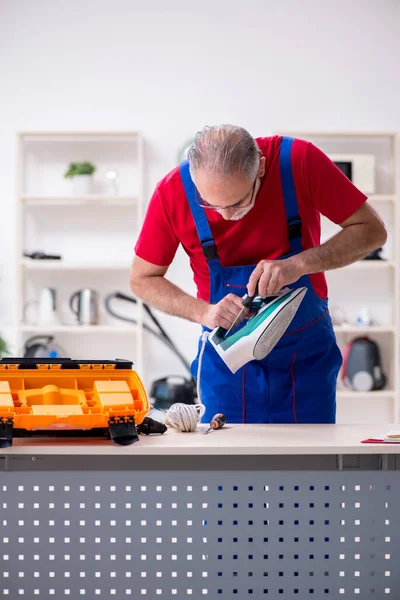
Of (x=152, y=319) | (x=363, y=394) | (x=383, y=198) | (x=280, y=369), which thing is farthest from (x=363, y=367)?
(x=280, y=369)

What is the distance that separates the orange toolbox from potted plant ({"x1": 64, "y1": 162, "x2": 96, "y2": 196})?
317 cm

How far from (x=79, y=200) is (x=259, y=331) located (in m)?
3.22

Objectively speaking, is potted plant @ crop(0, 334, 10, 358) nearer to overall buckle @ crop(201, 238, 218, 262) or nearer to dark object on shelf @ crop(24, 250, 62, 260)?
dark object on shelf @ crop(24, 250, 62, 260)

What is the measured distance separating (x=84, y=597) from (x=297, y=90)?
4.12 meters

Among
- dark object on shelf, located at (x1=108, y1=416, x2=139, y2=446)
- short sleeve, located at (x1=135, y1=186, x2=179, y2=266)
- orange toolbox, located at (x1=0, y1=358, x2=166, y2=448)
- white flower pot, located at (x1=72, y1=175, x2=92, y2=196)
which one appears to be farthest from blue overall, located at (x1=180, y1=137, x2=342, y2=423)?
white flower pot, located at (x1=72, y1=175, x2=92, y2=196)

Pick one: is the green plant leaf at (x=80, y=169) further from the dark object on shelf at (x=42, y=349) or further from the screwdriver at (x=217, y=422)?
the screwdriver at (x=217, y=422)

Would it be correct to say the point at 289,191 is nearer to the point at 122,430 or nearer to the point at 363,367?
the point at 122,430

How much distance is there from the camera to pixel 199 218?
2236 millimetres

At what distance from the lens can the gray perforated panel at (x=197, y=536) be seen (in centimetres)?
169

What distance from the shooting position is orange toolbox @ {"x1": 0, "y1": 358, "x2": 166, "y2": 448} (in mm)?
1663

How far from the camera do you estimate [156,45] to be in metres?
5.10

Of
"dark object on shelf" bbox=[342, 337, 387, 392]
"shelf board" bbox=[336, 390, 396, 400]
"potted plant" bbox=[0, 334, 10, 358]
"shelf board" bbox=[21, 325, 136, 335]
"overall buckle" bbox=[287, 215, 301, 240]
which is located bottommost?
"shelf board" bbox=[336, 390, 396, 400]

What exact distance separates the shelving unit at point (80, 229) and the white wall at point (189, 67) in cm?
13

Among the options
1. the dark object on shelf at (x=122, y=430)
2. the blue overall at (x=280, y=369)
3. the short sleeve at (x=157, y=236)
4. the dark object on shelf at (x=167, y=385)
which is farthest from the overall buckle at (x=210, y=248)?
the dark object on shelf at (x=167, y=385)
